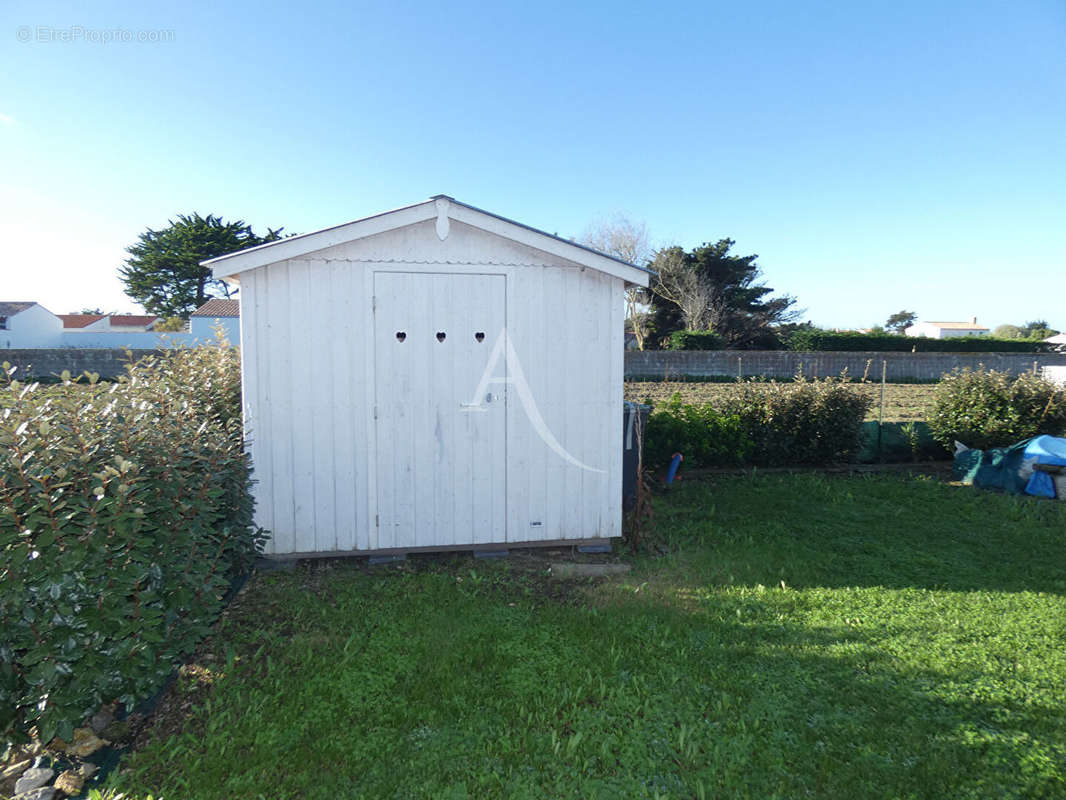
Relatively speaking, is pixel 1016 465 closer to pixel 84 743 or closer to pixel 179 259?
pixel 84 743

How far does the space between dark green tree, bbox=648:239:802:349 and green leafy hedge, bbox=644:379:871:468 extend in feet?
72.8

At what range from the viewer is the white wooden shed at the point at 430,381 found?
14.5 feet

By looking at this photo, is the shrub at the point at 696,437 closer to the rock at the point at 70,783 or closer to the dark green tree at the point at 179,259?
the rock at the point at 70,783

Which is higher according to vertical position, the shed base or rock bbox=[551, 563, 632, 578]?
the shed base

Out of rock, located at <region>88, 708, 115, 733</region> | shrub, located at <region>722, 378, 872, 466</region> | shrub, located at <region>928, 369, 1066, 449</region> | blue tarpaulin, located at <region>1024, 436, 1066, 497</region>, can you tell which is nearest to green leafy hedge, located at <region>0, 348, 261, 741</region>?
rock, located at <region>88, 708, 115, 733</region>

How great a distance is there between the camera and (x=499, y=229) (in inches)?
179

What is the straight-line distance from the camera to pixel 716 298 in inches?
1193

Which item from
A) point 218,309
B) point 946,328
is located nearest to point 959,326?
point 946,328

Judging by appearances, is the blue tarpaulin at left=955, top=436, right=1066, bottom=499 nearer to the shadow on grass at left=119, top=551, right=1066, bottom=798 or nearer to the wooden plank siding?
the shadow on grass at left=119, top=551, right=1066, bottom=798

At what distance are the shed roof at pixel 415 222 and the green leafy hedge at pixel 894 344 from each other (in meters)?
25.8

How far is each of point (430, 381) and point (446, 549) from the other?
54.3 inches

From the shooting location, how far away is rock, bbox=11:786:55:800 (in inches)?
86.3

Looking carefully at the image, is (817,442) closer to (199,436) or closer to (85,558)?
(199,436)

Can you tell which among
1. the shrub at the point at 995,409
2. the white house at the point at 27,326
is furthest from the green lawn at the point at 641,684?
the white house at the point at 27,326
